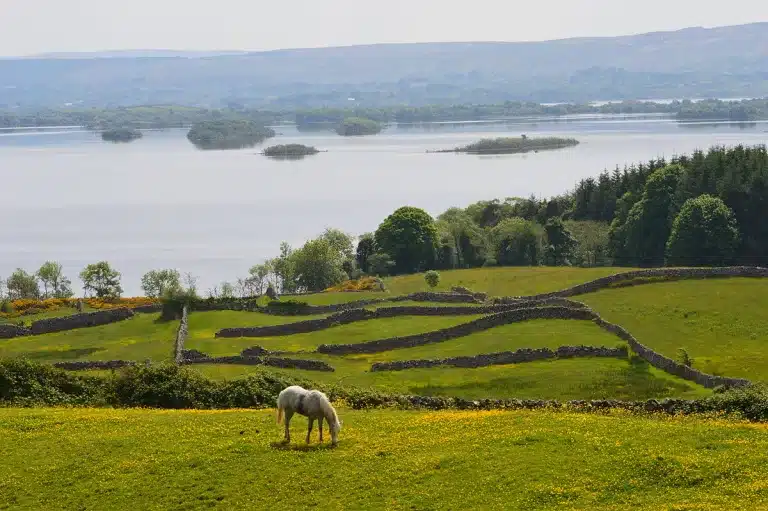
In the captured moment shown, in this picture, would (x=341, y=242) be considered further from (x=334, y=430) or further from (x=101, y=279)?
(x=334, y=430)

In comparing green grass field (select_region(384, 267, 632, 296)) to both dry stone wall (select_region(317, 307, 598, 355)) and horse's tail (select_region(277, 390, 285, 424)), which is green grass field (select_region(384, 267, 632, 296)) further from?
horse's tail (select_region(277, 390, 285, 424))

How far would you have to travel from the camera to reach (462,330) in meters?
56.5

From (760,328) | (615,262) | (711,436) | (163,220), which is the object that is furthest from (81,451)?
(163,220)

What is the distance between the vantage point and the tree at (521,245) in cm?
10494

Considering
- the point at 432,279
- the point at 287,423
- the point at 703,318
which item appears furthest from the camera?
the point at 432,279

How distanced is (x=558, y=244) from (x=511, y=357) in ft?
192

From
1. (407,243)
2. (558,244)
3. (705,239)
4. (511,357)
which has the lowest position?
(558,244)

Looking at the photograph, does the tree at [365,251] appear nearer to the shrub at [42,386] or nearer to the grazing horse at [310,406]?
the shrub at [42,386]

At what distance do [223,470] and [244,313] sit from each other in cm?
4512

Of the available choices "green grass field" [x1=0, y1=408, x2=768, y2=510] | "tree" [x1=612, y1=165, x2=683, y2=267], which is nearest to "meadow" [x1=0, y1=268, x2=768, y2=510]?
"green grass field" [x1=0, y1=408, x2=768, y2=510]

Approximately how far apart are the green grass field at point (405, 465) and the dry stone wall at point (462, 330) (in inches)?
1022

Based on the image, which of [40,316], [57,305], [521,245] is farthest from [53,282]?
[521,245]

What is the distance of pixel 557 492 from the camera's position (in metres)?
19.8

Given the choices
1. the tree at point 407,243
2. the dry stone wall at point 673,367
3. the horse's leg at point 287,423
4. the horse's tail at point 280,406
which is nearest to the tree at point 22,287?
the tree at point 407,243
